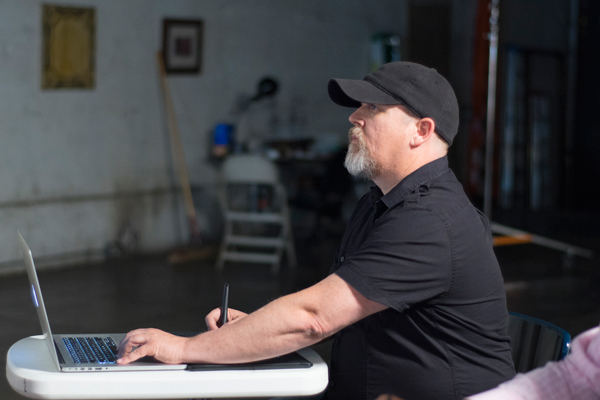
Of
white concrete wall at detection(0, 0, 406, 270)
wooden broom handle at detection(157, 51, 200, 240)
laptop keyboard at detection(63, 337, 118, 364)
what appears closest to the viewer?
laptop keyboard at detection(63, 337, 118, 364)

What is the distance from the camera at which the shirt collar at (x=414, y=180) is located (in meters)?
1.39

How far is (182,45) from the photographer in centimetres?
603

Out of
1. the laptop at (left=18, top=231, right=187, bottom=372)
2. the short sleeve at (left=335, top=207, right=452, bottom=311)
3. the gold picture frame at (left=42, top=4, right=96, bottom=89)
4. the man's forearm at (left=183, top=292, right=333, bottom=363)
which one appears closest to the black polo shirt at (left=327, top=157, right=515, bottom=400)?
the short sleeve at (left=335, top=207, right=452, bottom=311)

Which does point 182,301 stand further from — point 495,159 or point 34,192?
point 495,159

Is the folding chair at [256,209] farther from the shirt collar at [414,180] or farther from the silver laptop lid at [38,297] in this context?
the silver laptop lid at [38,297]

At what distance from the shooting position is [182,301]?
14.5 feet

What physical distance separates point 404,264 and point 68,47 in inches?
184

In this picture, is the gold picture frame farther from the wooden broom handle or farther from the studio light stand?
the studio light stand

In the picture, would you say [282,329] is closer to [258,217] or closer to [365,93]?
[365,93]

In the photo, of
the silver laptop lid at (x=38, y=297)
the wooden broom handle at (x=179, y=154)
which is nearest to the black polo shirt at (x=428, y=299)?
the silver laptop lid at (x=38, y=297)

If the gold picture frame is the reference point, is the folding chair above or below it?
below

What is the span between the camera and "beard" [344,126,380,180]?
144cm

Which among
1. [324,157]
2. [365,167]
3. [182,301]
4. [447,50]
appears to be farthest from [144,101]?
[365,167]

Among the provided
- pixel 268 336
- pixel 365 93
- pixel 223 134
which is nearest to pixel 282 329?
pixel 268 336
